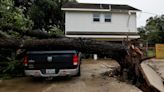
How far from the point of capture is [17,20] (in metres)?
16.9

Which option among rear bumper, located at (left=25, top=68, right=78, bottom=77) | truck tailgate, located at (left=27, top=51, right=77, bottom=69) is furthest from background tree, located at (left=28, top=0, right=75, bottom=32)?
rear bumper, located at (left=25, top=68, right=78, bottom=77)

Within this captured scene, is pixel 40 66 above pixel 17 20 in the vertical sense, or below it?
below

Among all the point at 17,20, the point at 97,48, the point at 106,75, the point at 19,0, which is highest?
the point at 19,0

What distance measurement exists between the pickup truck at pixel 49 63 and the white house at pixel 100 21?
14497mm

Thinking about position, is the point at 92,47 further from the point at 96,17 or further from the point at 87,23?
the point at 96,17

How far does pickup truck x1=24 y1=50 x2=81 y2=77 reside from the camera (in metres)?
11.3

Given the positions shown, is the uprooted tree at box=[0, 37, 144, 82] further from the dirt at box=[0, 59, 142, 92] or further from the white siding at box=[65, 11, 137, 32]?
the white siding at box=[65, 11, 137, 32]

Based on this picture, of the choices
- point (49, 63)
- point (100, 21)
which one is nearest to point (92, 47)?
point (49, 63)

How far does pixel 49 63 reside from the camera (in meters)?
11.4

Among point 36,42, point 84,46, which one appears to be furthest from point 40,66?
point 84,46

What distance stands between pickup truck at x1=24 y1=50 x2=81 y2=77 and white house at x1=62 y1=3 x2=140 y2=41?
14497 mm

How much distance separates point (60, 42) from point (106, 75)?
3344 millimetres

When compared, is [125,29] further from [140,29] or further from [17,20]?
[140,29]

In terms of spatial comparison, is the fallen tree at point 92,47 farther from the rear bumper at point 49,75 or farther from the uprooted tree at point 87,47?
the rear bumper at point 49,75
